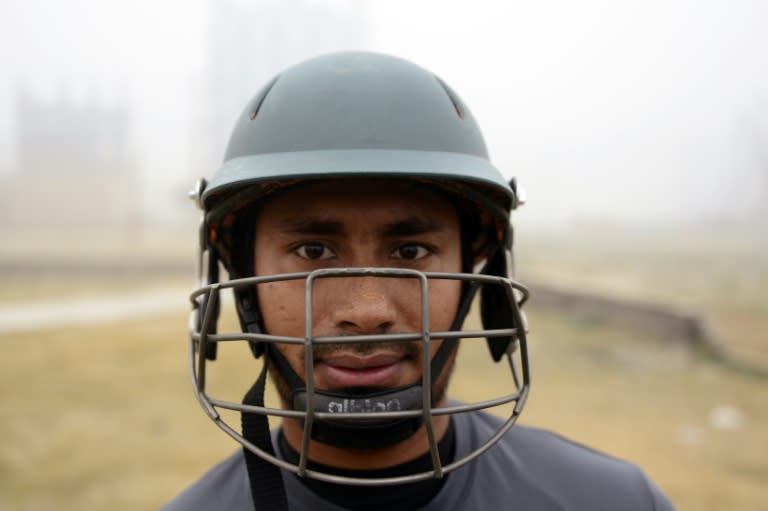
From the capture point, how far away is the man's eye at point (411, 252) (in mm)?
1640

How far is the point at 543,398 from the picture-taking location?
268 inches

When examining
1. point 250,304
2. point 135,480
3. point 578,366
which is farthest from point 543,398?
point 250,304

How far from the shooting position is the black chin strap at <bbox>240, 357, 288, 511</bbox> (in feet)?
4.74

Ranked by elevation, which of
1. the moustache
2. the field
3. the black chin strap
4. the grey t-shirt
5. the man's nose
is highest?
the man's nose

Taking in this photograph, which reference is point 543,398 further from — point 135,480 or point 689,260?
point 689,260

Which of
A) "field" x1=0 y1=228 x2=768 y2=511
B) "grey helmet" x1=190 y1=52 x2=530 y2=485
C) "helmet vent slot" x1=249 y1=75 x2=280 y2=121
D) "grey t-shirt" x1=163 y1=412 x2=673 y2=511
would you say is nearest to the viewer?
"grey helmet" x1=190 y1=52 x2=530 y2=485

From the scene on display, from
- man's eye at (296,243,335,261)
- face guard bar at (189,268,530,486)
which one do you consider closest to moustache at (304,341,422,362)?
face guard bar at (189,268,530,486)

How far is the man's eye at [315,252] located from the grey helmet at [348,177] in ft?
0.44

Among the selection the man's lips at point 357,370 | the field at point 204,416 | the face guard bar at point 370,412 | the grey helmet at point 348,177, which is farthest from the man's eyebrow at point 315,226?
the field at point 204,416

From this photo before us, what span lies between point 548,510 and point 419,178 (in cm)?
93

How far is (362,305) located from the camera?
1456 millimetres

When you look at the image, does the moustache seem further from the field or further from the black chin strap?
the field

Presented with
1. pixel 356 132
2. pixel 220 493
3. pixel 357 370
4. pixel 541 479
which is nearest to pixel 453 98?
pixel 356 132

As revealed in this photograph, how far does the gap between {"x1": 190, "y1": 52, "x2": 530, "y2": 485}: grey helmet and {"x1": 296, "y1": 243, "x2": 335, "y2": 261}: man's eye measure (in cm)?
13
